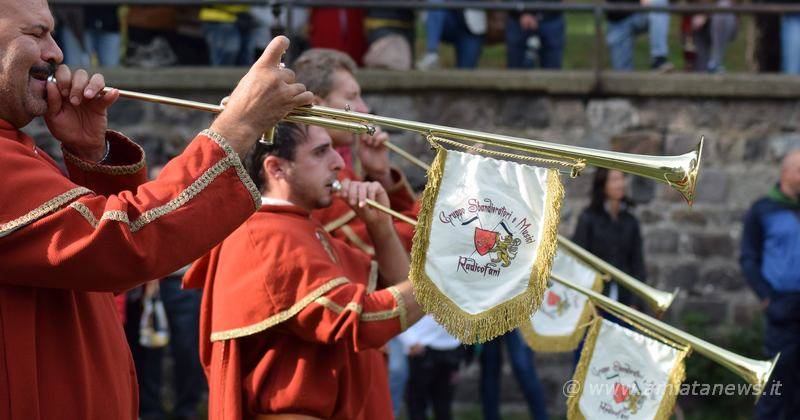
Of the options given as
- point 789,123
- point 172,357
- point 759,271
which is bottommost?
point 172,357

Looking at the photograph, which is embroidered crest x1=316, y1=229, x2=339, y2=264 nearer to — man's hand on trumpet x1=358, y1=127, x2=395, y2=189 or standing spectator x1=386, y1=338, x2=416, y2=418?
man's hand on trumpet x1=358, y1=127, x2=395, y2=189

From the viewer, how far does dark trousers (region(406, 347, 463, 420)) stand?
8133 mm

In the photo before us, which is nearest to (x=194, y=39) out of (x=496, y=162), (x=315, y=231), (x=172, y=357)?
(x=172, y=357)

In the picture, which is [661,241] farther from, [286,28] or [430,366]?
[286,28]

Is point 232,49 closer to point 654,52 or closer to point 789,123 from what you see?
A: point 654,52

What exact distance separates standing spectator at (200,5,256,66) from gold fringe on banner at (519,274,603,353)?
4151 millimetres

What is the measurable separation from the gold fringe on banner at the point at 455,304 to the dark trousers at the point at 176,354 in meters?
4.83

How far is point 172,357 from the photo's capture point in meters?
9.01

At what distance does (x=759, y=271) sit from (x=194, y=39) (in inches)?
181

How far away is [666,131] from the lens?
9.71m

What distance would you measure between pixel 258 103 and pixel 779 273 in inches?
238

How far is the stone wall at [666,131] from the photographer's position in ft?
31.3

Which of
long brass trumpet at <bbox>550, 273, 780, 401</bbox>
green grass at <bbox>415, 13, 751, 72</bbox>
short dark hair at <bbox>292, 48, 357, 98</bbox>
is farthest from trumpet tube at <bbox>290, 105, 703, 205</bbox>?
green grass at <bbox>415, 13, 751, 72</bbox>

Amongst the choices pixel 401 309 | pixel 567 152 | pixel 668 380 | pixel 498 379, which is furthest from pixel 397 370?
pixel 567 152
